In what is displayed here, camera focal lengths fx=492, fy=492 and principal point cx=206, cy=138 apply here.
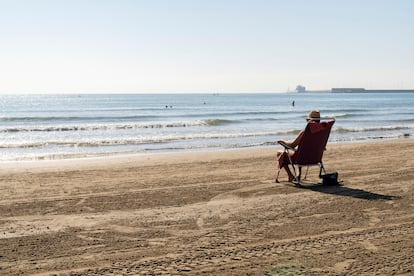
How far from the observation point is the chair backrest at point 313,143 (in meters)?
8.42

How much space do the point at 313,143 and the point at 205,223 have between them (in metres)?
3.44

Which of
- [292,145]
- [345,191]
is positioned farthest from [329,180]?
[292,145]

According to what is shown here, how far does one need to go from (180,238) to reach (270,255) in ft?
3.47

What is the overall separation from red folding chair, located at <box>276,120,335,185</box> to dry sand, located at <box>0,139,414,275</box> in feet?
1.35

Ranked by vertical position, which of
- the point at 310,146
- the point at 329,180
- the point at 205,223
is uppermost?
the point at 310,146

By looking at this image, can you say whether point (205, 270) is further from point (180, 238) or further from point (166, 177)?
point (166, 177)

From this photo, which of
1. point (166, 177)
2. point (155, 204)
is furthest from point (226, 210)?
point (166, 177)

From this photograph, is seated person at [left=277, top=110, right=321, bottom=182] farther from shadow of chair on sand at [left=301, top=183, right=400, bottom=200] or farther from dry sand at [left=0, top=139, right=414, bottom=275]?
shadow of chair on sand at [left=301, top=183, right=400, bottom=200]

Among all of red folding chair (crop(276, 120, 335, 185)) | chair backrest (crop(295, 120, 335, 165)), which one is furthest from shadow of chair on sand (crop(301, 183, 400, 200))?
chair backrest (crop(295, 120, 335, 165))

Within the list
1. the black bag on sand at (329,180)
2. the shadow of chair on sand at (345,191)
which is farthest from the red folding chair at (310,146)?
the black bag on sand at (329,180)

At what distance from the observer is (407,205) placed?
667 cm

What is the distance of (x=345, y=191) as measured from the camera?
7773mm

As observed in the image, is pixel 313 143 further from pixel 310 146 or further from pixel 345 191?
pixel 345 191

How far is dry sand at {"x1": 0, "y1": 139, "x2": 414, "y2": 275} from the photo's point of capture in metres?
4.42
